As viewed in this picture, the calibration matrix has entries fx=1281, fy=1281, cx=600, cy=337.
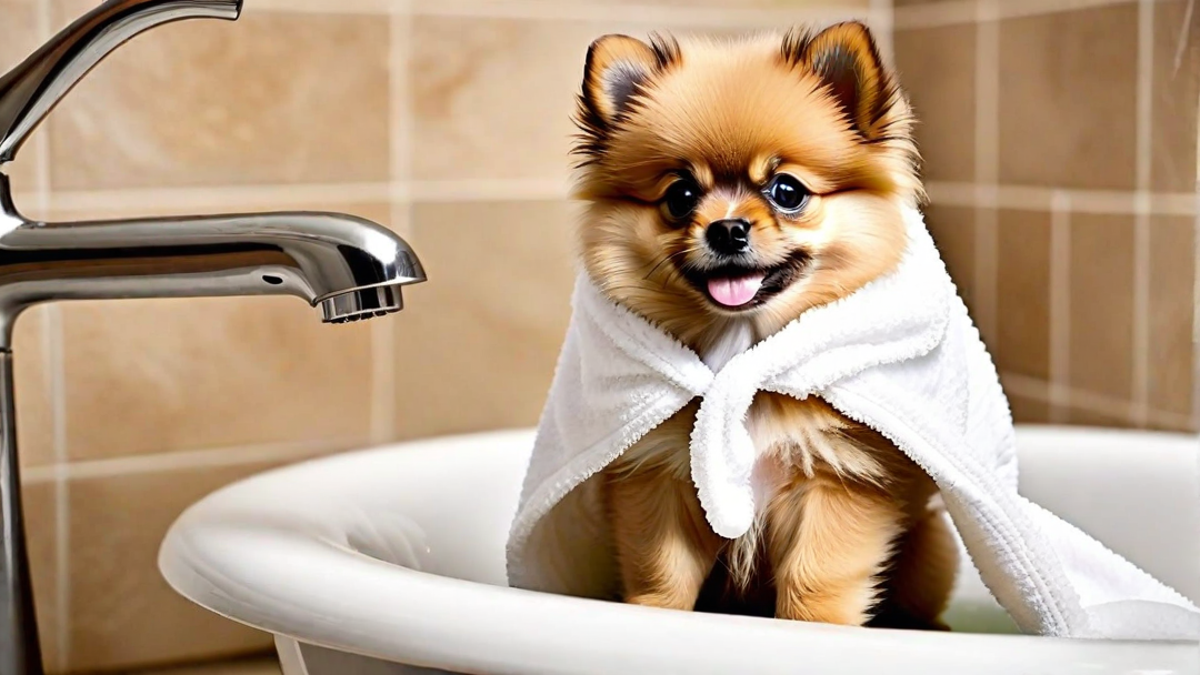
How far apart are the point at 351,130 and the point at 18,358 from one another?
32 cm

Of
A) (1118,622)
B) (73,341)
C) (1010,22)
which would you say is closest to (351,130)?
(73,341)

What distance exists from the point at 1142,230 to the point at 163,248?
2.47 ft

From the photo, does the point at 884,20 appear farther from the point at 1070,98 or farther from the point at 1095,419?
the point at 1095,419

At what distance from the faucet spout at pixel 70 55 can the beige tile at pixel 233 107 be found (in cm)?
33

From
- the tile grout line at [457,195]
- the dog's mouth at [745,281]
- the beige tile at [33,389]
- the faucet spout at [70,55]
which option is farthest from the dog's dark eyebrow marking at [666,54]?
the beige tile at [33,389]

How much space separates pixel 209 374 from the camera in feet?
3.40

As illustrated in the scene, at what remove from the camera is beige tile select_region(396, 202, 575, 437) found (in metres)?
1.11

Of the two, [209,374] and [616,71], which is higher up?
[616,71]

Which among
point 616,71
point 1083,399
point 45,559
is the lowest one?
point 45,559

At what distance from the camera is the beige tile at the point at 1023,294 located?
44.4 inches

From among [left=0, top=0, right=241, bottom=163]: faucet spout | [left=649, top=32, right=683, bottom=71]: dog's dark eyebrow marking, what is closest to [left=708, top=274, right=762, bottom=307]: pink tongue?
[left=649, top=32, right=683, bottom=71]: dog's dark eyebrow marking

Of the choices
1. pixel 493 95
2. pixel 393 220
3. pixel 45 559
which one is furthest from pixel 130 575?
pixel 493 95

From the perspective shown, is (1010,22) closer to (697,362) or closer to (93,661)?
(697,362)

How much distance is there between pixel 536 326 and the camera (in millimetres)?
1154
